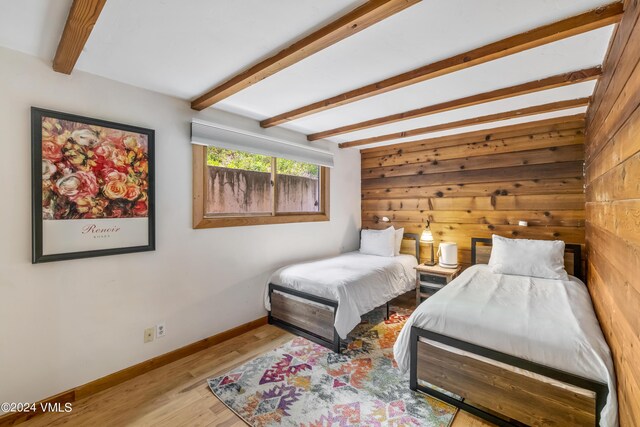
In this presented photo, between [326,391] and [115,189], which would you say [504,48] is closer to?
[326,391]

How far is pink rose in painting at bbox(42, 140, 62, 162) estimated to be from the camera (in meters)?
1.78

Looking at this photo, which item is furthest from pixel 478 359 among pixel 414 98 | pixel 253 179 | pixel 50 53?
pixel 50 53

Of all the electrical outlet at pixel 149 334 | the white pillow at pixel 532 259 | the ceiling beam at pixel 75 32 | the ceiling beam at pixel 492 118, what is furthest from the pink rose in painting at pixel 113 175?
the white pillow at pixel 532 259

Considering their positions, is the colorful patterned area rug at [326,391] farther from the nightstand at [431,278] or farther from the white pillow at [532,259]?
the white pillow at [532,259]

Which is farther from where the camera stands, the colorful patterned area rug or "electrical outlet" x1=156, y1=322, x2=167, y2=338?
"electrical outlet" x1=156, y1=322, x2=167, y2=338

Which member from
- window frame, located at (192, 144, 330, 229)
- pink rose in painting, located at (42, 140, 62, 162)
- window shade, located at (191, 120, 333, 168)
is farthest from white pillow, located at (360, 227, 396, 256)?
pink rose in painting, located at (42, 140, 62, 162)

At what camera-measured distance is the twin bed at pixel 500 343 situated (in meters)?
1.44

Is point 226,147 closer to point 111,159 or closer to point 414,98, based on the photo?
point 111,159

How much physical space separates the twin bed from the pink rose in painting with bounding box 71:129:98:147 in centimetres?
194

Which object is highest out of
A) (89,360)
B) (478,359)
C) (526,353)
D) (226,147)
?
(226,147)

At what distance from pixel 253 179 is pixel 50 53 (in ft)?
5.75

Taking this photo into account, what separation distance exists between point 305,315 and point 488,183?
8.48 feet

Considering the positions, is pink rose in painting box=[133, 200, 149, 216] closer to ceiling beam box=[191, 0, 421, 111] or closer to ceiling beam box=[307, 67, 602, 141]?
ceiling beam box=[191, 0, 421, 111]

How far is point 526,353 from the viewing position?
61.3 inches
